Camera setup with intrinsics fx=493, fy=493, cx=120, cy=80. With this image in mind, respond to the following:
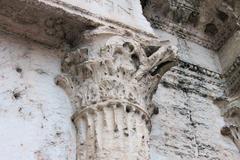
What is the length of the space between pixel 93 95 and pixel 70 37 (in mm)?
567

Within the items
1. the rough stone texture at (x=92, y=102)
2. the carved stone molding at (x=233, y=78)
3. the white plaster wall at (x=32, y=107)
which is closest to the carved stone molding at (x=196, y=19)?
the carved stone molding at (x=233, y=78)

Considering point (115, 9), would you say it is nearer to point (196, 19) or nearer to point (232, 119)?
point (232, 119)

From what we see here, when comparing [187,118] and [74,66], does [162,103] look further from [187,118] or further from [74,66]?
[74,66]

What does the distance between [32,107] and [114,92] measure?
53cm

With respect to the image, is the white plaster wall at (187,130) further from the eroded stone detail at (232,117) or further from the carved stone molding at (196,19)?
the carved stone molding at (196,19)

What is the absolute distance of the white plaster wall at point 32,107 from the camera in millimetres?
2900

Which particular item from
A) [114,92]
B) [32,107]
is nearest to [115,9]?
[114,92]

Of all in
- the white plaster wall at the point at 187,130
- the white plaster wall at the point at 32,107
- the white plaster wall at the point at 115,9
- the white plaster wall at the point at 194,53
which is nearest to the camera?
the white plaster wall at the point at 32,107

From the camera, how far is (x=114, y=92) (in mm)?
3141

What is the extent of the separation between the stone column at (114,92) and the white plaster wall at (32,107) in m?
0.08

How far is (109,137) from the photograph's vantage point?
9.57 feet

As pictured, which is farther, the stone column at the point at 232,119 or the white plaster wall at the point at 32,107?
the stone column at the point at 232,119

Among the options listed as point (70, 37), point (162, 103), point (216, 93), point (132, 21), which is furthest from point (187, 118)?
point (70, 37)

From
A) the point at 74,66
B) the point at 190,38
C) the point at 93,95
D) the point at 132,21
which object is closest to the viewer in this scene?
the point at 93,95
